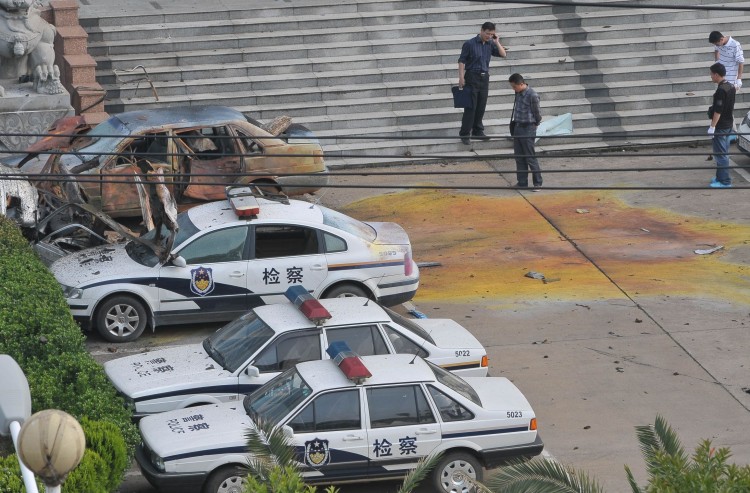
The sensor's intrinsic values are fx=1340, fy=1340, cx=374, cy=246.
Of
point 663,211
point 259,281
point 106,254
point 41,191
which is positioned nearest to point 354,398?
point 259,281

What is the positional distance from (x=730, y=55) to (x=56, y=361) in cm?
1345

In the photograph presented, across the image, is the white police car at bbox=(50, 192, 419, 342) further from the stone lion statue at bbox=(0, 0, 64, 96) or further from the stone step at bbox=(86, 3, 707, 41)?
the stone step at bbox=(86, 3, 707, 41)

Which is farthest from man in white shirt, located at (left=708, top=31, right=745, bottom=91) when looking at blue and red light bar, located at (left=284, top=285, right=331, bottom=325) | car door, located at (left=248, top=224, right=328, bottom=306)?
blue and red light bar, located at (left=284, top=285, right=331, bottom=325)

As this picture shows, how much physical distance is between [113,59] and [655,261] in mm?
10128

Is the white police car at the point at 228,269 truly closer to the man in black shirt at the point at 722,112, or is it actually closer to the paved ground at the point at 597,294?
the paved ground at the point at 597,294

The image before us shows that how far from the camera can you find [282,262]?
15.2 meters

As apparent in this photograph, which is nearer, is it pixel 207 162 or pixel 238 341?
pixel 238 341

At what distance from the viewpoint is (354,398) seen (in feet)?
37.3

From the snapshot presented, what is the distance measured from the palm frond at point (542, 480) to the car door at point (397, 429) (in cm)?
237

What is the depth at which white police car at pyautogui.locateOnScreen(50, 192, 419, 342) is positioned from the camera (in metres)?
14.8

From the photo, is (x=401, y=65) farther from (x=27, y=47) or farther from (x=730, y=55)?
(x=27, y=47)

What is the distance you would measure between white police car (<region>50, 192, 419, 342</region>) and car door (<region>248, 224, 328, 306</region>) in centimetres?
1

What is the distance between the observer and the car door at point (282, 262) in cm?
1508

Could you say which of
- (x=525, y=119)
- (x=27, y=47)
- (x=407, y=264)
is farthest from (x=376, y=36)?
(x=407, y=264)
